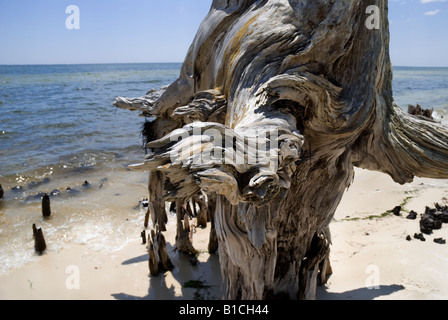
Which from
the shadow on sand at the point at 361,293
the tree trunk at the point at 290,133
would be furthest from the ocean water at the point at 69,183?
the tree trunk at the point at 290,133

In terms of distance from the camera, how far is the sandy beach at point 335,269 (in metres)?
3.69

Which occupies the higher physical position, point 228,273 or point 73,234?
point 228,273

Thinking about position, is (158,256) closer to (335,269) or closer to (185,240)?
(185,240)

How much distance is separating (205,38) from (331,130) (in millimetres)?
1540

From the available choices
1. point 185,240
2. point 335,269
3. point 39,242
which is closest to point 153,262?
point 185,240

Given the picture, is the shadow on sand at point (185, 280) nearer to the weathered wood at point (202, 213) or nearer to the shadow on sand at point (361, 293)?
the weathered wood at point (202, 213)

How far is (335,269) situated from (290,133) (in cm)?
282

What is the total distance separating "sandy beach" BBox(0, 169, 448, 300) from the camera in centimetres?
369

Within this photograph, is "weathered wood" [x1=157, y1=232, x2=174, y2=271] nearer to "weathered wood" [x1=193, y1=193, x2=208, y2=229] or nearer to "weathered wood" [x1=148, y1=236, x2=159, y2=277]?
"weathered wood" [x1=148, y1=236, x2=159, y2=277]

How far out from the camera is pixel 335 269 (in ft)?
13.9

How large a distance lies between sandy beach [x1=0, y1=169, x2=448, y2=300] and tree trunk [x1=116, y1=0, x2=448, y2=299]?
42.9 inches

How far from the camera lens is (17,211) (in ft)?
23.6

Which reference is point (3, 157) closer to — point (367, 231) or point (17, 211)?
point (17, 211)
